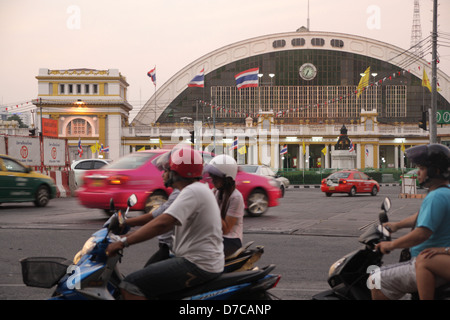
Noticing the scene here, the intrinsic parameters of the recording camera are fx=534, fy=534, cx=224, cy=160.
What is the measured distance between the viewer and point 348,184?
27.0 metres

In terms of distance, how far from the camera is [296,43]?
87.8 metres

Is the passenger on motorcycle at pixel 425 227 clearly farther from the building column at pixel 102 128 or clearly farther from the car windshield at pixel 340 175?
the building column at pixel 102 128

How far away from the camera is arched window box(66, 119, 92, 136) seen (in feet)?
248

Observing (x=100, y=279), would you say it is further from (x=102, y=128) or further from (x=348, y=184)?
(x=102, y=128)

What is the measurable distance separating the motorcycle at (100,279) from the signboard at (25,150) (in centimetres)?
1997

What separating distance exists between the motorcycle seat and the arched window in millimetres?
74817

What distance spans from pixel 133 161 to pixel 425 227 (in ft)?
32.6

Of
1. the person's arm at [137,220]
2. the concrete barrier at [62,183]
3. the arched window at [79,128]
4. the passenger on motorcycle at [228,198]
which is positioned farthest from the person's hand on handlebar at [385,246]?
the arched window at [79,128]

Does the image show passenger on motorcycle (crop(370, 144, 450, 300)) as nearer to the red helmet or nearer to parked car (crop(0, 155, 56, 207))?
the red helmet

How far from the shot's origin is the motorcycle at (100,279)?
331 cm

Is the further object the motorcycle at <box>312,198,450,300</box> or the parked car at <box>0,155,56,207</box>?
the parked car at <box>0,155,56,207</box>

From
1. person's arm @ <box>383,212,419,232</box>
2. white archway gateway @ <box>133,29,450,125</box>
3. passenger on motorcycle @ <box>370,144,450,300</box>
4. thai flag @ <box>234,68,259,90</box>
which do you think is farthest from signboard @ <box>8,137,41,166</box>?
white archway gateway @ <box>133,29,450,125</box>

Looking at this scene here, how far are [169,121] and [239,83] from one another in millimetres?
51201
